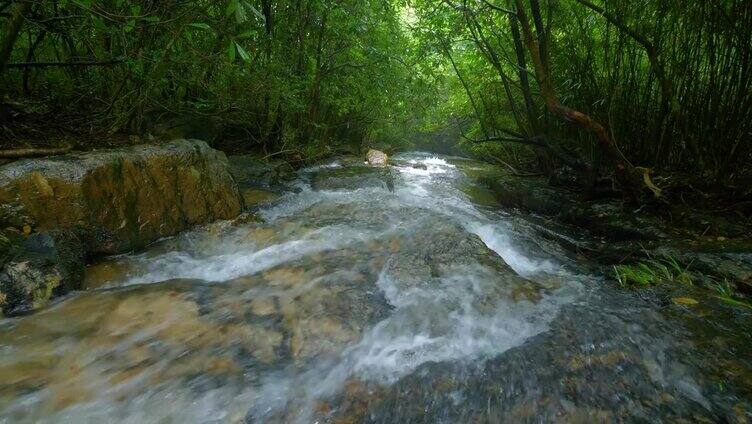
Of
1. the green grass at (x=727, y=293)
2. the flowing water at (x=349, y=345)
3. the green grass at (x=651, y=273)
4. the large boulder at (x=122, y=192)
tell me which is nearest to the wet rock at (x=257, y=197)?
the large boulder at (x=122, y=192)

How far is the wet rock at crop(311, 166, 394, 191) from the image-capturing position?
6668 mm

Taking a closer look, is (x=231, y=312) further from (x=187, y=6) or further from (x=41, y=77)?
(x=41, y=77)

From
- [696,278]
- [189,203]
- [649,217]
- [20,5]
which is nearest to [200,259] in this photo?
[189,203]

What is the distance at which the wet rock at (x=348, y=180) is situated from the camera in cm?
667

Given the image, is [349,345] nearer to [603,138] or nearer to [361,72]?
[603,138]

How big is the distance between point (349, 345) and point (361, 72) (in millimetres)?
6068

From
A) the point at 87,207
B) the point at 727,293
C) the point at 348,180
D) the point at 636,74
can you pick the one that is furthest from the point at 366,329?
the point at 348,180

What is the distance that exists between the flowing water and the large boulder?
218 millimetres

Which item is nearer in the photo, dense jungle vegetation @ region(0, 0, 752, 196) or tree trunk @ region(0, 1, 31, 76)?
tree trunk @ region(0, 1, 31, 76)

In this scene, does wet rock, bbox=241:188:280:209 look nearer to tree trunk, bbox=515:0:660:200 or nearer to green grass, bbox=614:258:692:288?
tree trunk, bbox=515:0:660:200

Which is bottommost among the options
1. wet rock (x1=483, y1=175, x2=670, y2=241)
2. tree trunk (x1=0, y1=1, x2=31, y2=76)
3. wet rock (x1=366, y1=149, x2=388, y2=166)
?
wet rock (x1=366, y1=149, x2=388, y2=166)

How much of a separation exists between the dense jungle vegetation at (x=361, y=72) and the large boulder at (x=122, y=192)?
20.3 inches

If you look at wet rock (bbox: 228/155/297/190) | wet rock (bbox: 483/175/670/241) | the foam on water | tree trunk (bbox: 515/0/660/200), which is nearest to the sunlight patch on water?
the foam on water

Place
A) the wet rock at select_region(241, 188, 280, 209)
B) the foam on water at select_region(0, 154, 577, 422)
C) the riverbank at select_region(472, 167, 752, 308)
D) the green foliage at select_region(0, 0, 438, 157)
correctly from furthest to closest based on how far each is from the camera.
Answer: the wet rock at select_region(241, 188, 280, 209) → the green foliage at select_region(0, 0, 438, 157) → the riverbank at select_region(472, 167, 752, 308) → the foam on water at select_region(0, 154, 577, 422)
